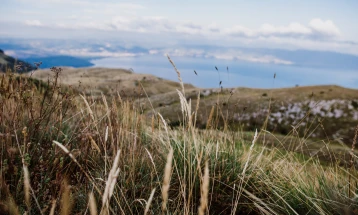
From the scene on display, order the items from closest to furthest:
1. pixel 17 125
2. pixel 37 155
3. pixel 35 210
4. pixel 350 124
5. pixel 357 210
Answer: pixel 357 210
pixel 35 210
pixel 37 155
pixel 17 125
pixel 350 124

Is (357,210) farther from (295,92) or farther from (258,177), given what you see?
(295,92)

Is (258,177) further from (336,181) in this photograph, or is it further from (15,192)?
(15,192)

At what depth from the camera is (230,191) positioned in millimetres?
4242

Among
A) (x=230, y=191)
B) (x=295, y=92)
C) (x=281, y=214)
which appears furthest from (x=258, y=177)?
(x=295, y=92)

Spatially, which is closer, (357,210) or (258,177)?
(357,210)

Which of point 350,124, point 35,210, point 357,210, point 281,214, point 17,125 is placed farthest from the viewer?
point 350,124

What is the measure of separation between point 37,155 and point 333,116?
3570 cm

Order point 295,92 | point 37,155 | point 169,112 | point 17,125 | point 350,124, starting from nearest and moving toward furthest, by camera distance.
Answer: point 37,155 → point 17,125 → point 350,124 → point 169,112 → point 295,92

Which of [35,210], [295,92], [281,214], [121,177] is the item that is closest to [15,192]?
[35,210]

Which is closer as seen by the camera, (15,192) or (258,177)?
(15,192)

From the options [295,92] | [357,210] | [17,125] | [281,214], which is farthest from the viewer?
[295,92]

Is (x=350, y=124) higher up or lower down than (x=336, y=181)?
lower down

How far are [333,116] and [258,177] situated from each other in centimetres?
3389

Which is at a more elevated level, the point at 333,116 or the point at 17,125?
the point at 17,125
